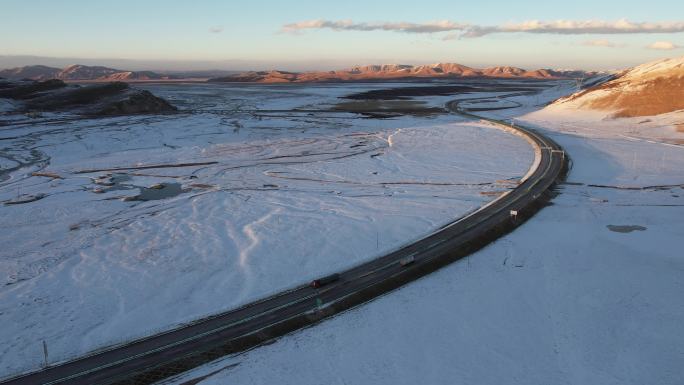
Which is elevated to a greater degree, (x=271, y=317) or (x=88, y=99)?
(x=88, y=99)

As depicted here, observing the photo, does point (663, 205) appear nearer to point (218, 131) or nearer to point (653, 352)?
point (653, 352)

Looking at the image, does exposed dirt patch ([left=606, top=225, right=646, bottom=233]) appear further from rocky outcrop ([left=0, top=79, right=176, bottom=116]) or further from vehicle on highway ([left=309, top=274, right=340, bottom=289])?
rocky outcrop ([left=0, top=79, right=176, bottom=116])

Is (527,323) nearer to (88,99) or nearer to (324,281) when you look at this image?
(324,281)

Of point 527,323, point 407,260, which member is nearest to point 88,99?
point 407,260

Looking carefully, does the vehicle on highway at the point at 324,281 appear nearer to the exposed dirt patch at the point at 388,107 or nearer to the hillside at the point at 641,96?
the hillside at the point at 641,96

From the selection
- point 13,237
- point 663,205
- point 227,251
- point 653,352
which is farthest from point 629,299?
point 13,237

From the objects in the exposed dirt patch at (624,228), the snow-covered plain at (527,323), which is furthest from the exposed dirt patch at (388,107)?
the snow-covered plain at (527,323)

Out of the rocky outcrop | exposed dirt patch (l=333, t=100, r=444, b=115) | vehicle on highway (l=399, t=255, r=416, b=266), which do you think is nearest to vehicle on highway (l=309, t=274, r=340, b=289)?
vehicle on highway (l=399, t=255, r=416, b=266)
